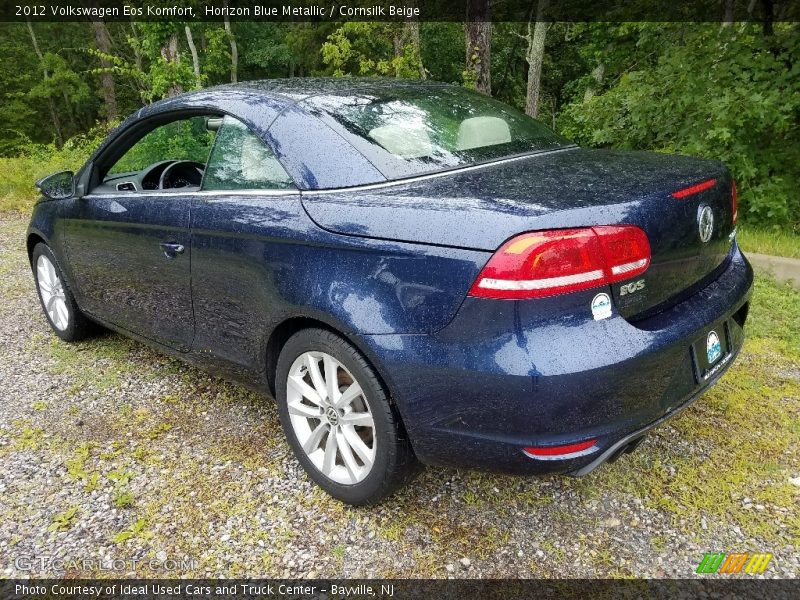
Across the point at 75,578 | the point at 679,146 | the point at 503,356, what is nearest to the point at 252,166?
the point at 503,356

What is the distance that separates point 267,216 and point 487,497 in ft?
4.74

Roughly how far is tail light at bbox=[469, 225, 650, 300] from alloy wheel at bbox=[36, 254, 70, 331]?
3362 mm

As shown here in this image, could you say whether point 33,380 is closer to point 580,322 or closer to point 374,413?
point 374,413

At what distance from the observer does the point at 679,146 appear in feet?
20.4

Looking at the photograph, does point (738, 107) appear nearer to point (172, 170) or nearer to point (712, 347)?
point (712, 347)

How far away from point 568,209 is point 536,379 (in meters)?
0.52

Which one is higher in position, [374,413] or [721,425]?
[374,413]

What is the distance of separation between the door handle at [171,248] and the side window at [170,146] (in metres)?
0.55

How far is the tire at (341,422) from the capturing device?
6.93 feet

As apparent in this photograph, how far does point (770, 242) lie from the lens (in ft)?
16.7

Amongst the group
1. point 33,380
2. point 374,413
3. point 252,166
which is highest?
point 252,166

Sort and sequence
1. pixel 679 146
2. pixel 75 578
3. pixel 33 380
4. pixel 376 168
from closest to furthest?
pixel 75 578
pixel 376 168
pixel 33 380
pixel 679 146

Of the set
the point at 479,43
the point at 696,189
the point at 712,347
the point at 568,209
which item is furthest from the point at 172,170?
the point at 479,43

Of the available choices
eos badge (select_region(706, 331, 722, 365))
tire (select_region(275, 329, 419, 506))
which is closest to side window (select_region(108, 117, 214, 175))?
tire (select_region(275, 329, 419, 506))
